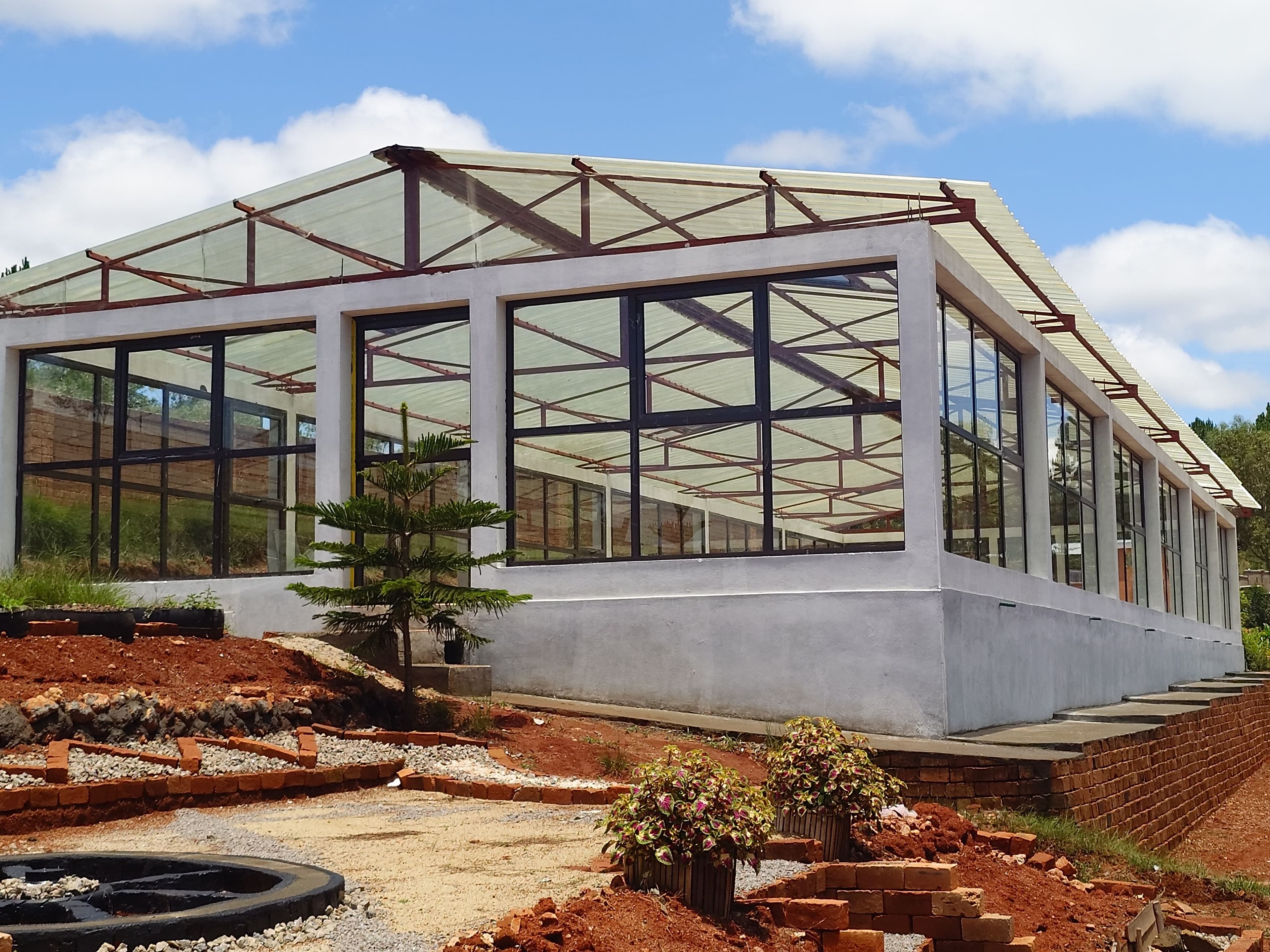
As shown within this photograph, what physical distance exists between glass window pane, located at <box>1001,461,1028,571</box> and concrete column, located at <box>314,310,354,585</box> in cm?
794

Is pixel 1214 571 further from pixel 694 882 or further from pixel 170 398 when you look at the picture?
pixel 694 882

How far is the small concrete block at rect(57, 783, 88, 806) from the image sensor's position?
7598 mm

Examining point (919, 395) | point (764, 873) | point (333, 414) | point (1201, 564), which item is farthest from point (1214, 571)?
point (764, 873)

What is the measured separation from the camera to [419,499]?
49.1 feet

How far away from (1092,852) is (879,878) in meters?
4.21

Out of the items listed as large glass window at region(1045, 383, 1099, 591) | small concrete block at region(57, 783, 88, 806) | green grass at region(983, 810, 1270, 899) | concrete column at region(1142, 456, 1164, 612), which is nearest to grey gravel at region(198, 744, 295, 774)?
small concrete block at region(57, 783, 88, 806)

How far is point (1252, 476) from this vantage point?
194 feet

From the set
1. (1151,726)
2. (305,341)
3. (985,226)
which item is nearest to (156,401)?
(305,341)

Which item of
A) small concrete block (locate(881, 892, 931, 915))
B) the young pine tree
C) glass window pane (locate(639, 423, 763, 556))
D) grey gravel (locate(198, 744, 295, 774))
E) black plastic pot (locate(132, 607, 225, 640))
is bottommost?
small concrete block (locate(881, 892, 931, 915))

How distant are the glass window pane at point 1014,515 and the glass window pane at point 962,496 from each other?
1.37 m

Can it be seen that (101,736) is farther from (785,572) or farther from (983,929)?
(785,572)

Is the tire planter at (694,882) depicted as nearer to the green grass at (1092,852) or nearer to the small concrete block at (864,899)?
the small concrete block at (864,899)

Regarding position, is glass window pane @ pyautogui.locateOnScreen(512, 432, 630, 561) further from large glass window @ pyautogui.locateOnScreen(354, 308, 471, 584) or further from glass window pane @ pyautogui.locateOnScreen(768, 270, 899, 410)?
glass window pane @ pyautogui.locateOnScreen(768, 270, 899, 410)

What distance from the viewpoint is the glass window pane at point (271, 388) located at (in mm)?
16188
